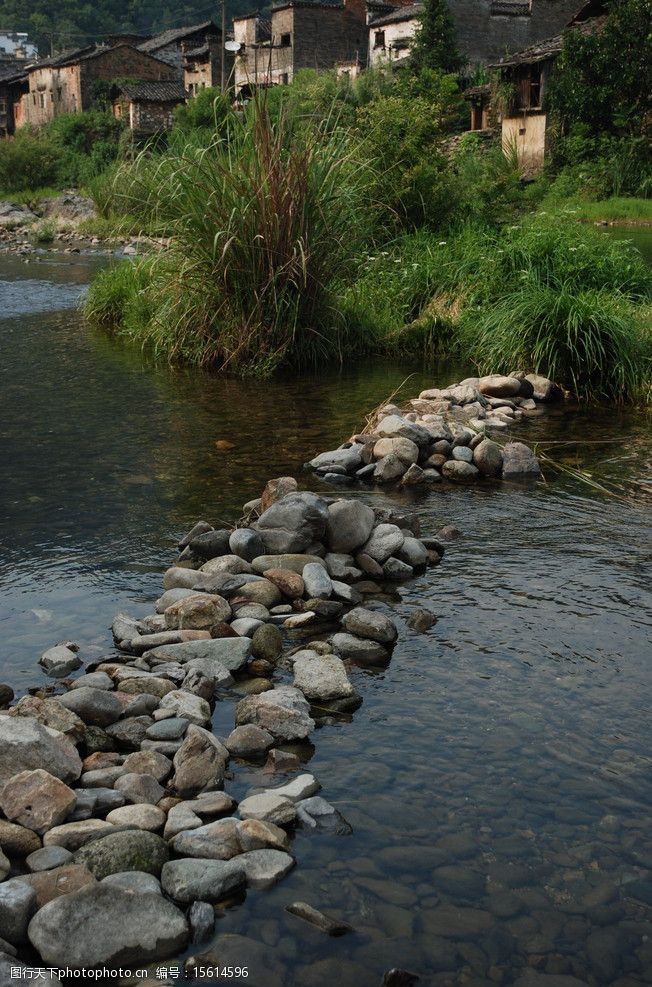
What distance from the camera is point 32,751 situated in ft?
8.79

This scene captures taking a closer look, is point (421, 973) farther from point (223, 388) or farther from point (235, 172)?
point (235, 172)

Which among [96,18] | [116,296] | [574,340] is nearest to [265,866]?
[574,340]

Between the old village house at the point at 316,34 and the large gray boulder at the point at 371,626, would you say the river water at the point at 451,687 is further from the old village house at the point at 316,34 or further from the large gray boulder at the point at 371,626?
the old village house at the point at 316,34

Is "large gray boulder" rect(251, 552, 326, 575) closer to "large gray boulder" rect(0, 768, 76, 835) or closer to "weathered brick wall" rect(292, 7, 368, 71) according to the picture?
"large gray boulder" rect(0, 768, 76, 835)

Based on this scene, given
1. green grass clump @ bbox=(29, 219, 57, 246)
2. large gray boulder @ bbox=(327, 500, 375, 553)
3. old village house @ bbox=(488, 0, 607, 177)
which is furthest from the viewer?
old village house @ bbox=(488, 0, 607, 177)

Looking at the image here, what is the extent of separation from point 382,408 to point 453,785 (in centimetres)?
436

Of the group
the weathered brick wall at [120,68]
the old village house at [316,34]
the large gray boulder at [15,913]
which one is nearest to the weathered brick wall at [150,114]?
the old village house at [316,34]

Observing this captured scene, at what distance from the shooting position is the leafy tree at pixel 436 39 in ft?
130

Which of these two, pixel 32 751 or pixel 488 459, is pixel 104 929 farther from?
pixel 488 459

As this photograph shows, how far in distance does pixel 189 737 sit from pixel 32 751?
1.35 feet

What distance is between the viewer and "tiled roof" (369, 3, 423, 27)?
1775 inches

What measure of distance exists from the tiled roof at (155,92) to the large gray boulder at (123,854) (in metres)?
52.2

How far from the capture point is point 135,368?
9.02m

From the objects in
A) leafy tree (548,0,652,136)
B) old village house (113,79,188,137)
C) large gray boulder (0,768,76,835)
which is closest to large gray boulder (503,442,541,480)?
large gray boulder (0,768,76,835)
